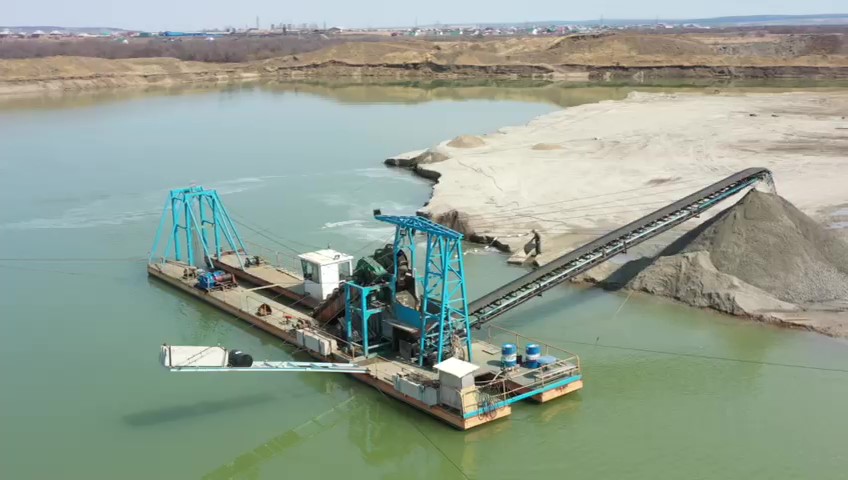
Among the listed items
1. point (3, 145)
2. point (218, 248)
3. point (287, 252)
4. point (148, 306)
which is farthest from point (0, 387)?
point (3, 145)

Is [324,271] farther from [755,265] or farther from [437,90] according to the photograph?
[437,90]

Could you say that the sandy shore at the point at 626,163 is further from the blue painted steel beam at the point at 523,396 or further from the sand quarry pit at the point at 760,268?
the blue painted steel beam at the point at 523,396

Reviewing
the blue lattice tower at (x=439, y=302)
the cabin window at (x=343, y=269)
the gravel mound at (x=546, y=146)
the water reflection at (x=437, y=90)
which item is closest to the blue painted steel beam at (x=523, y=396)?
the blue lattice tower at (x=439, y=302)

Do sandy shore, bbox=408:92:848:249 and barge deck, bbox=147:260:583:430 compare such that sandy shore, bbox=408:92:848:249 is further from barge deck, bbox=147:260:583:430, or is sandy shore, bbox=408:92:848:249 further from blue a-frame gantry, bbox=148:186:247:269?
barge deck, bbox=147:260:583:430

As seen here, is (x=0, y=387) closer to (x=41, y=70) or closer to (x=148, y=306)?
(x=148, y=306)

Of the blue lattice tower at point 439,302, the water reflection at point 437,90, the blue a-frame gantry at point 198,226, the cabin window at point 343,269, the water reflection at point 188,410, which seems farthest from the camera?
the water reflection at point 437,90

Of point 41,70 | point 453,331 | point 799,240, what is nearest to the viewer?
point 453,331
